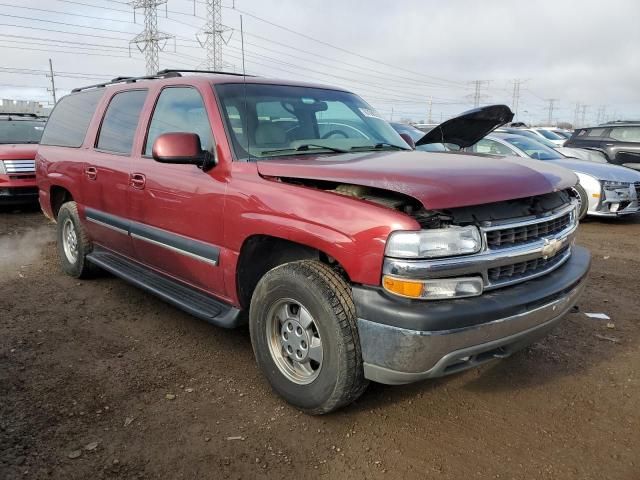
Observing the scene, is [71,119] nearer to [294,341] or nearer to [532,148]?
[294,341]

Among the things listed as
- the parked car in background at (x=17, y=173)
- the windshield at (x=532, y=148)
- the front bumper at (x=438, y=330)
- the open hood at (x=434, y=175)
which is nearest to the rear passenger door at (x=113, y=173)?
the open hood at (x=434, y=175)

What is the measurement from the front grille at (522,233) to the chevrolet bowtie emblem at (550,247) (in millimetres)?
51

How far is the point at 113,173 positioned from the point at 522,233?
128 inches

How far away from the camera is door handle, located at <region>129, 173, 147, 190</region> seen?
152 inches

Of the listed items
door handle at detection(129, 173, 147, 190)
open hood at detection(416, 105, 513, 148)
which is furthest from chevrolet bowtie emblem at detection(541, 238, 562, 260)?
door handle at detection(129, 173, 147, 190)

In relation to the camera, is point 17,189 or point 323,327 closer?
point 323,327

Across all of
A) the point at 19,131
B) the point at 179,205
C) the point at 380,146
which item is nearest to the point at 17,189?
the point at 19,131

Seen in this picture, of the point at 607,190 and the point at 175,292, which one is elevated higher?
the point at 607,190

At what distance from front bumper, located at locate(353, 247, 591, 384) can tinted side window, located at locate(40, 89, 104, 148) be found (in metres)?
3.79

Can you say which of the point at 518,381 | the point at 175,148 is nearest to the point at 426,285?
the point at 518,381


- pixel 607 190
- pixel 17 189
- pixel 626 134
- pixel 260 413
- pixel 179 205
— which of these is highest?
pixel 626 134

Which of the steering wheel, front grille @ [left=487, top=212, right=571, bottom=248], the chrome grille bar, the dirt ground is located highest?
the steering wheel

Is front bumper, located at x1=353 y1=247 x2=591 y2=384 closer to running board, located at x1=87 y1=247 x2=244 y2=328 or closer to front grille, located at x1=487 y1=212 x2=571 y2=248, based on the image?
front grille, located at x1=487 y1=212 x2=571 y2=248

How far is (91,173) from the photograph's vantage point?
458 cm
